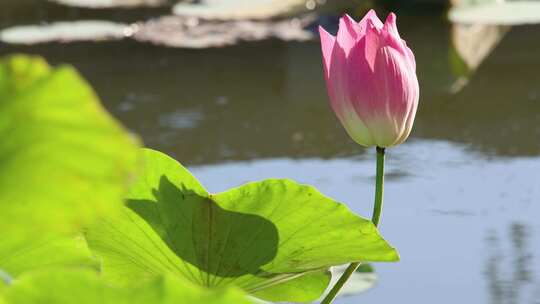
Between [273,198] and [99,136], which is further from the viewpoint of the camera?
[273,198]

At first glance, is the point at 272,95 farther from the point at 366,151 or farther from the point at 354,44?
the point at 354,44

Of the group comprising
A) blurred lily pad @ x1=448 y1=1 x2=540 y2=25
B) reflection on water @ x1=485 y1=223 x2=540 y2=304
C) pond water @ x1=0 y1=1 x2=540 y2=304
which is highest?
blurred lily pad @ x1=448 y1=1 x2=540 y2=25

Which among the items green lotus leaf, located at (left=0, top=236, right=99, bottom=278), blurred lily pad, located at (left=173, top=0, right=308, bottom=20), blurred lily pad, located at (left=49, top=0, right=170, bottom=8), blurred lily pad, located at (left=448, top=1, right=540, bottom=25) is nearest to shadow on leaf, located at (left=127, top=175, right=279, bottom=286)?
green lotus leaf, located at (left=0, top=236, right=99, bottom=278)

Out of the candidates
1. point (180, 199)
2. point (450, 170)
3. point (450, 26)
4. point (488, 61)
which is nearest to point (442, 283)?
point (450, 170)

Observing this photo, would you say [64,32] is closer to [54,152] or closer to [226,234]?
[226,234]

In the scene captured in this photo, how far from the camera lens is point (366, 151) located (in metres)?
1.72

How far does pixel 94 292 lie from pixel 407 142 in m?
1.57

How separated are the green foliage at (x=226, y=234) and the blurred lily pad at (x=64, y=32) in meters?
1.90

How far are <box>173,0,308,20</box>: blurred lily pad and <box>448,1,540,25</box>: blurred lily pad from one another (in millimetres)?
515

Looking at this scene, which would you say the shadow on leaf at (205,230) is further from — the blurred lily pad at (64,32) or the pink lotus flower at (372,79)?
the blurred lily pad at (64,32)

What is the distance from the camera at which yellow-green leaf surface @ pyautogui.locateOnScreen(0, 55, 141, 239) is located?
19 centimetres

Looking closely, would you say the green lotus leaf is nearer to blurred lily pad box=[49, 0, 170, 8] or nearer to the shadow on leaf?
the shadow on leaf

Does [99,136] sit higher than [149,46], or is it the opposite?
[99,136]

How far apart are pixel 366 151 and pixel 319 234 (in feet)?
4.12
